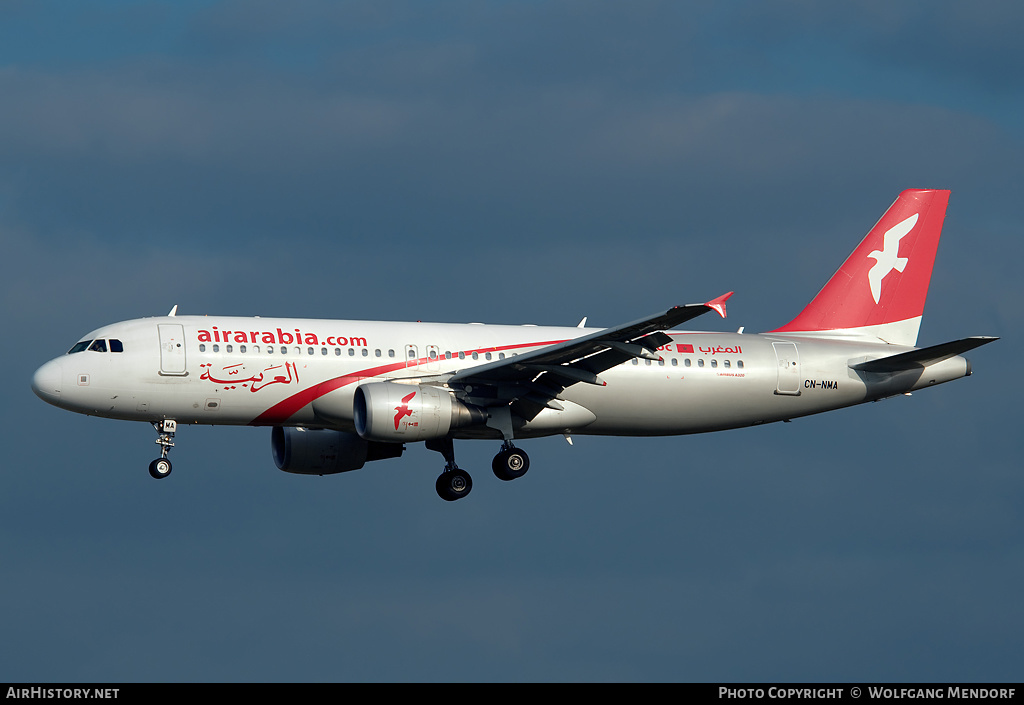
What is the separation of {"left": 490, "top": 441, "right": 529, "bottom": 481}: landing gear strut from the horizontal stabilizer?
1157 cm

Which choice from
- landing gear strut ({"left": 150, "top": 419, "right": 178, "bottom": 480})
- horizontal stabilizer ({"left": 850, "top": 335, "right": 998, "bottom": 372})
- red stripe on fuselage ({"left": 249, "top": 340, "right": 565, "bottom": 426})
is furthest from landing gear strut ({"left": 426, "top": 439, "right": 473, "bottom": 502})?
horizontal stabilizer ({"left": 850, "top": 335, "right": 998, "bottom": 372})

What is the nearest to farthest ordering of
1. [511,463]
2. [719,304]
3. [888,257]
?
[719,304], [511,463], [888,257]

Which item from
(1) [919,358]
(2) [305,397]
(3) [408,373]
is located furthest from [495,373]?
(1) [919,358]

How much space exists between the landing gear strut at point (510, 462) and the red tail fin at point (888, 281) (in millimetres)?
11352

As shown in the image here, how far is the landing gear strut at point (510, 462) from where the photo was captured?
4975 centimetres

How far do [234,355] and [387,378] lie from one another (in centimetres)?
452

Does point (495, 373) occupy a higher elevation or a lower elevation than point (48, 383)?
lower

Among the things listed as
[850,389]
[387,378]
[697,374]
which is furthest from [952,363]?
[387,378]

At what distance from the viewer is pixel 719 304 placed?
41.6m

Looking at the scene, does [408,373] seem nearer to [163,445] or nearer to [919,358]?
[163,445]

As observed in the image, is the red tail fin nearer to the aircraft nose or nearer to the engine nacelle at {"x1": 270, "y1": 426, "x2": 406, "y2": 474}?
the engine nacelle at {"x1": 270, "y1": 426, "x2": 406, "y2": 474}

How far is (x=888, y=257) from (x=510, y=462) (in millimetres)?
16151

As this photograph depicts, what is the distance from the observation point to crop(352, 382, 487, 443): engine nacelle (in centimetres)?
Result: 4672

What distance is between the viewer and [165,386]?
47.0 metres
